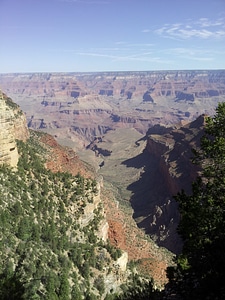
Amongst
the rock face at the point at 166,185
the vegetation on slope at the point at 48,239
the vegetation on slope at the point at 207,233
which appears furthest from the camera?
the rock face at the point at 166,185

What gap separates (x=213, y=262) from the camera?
50.6 ft

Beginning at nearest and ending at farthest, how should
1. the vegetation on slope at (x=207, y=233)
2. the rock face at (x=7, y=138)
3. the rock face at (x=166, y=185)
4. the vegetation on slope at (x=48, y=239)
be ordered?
the vegetation on slope at (x=207, y=233) < the vegetation on slope at (x=48, y=239) < the rock face at (x=7, y=138) < the rock face at (x=166, y=185)

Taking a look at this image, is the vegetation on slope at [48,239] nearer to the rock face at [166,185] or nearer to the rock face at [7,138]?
the rock face at [7,138]

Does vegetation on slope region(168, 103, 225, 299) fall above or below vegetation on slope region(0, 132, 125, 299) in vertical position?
above

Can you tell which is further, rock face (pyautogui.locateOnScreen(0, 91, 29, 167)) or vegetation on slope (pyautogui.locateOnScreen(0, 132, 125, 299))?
rock face (pyautogui.locateOnScreen(0, 91, 29, 167))

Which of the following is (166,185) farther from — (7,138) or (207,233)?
(207,233)

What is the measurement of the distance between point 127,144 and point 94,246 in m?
143

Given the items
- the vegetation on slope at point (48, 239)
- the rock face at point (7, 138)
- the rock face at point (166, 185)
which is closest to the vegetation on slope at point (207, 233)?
the vegetation on slope at point (48, 239)

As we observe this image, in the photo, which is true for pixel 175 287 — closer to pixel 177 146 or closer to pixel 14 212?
pixel 14 212

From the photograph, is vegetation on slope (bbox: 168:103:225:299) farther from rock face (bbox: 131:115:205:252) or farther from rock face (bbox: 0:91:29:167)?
rock face (bbox: 131:115:205:252)

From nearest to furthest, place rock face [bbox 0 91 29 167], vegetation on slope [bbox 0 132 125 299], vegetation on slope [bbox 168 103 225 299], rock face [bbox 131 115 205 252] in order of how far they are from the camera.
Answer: vegetation on slope [bbox 168 103 225 299], vegetation on slope [bbox 0 132 125 299], rock face [bbox 0 91 29 167], rock face [bbox 131 115 205 252]

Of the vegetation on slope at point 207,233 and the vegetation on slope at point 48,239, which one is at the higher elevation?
the vegetation on slope at point 207,233

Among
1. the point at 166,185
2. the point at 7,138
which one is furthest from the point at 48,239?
the point at 166,185

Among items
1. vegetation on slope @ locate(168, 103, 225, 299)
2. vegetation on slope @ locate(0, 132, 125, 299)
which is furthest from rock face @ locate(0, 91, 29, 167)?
vegetation on slope @ locate(168, 103, 225, 299)
